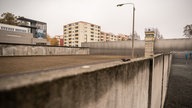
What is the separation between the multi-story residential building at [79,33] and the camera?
7406 centimetres

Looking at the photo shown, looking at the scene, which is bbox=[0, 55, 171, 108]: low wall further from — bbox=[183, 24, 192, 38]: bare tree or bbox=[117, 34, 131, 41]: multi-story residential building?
bbox=[117, 34, 131, 41]: multi-story residential building

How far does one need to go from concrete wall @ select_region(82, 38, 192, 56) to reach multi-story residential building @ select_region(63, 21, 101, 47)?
39.9 meters

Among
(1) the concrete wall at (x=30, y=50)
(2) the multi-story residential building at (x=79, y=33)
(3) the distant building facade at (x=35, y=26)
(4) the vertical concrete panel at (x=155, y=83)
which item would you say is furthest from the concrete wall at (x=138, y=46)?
(2) the multi-story residential building at (x=79, y=33)

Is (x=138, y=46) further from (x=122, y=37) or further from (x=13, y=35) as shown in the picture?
(x=122, y=37)

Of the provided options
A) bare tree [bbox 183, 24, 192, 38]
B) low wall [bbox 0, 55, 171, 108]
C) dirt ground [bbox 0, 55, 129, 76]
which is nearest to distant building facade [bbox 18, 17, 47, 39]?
dirt ground [bbox 0, 55, 129, 76]

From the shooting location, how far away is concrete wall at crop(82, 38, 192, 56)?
24766 mm

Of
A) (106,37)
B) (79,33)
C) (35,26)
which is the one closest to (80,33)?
(79,33)

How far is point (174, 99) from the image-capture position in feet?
23.1

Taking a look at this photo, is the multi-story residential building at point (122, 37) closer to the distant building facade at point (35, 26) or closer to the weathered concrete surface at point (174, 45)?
the distant building facade at point (35, 26)

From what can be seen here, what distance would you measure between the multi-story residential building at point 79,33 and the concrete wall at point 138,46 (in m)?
39.9

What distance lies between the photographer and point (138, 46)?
92.5ft

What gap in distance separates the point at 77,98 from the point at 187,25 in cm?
6659

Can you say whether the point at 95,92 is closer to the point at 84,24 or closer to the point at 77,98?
the point at 77,98

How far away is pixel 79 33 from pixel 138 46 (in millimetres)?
51348
